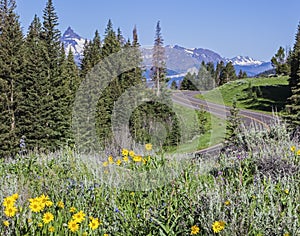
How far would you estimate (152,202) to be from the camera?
3.45 meters

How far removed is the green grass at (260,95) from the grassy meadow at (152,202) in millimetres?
39542

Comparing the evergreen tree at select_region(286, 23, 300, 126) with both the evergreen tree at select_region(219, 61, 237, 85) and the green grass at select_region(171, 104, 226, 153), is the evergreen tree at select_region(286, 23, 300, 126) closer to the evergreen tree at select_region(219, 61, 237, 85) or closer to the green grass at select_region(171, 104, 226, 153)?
the green grass at select_region(171, 104, 226, 153)

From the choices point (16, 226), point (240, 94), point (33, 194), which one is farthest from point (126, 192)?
point (240, 94)

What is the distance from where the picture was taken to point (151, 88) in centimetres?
3909

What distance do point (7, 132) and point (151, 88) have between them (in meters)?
15.5

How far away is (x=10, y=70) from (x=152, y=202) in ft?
97.1

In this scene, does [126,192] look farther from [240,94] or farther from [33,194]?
[240,94]

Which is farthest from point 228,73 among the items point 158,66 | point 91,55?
point 158,66

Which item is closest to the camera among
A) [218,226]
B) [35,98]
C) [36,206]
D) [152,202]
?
[218,226]

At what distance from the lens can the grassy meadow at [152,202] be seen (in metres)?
2.61

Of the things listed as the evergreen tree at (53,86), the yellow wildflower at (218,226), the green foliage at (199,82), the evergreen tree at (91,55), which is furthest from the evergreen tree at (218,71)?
the yellow wildflower at (218,226)

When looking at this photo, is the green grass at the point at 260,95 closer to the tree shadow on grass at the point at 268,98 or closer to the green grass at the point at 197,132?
the tree shadow on grass at the point at 268,98

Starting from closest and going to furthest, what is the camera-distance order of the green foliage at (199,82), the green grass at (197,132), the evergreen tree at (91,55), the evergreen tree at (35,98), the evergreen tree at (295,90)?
the evergreen tree at (295,90) → the green grass at (197,132) → the evergreen tree at (35,98) → the evergreen tree at (91,55) → the green foliage at (199,82)

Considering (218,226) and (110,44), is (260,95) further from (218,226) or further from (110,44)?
(218,226)
